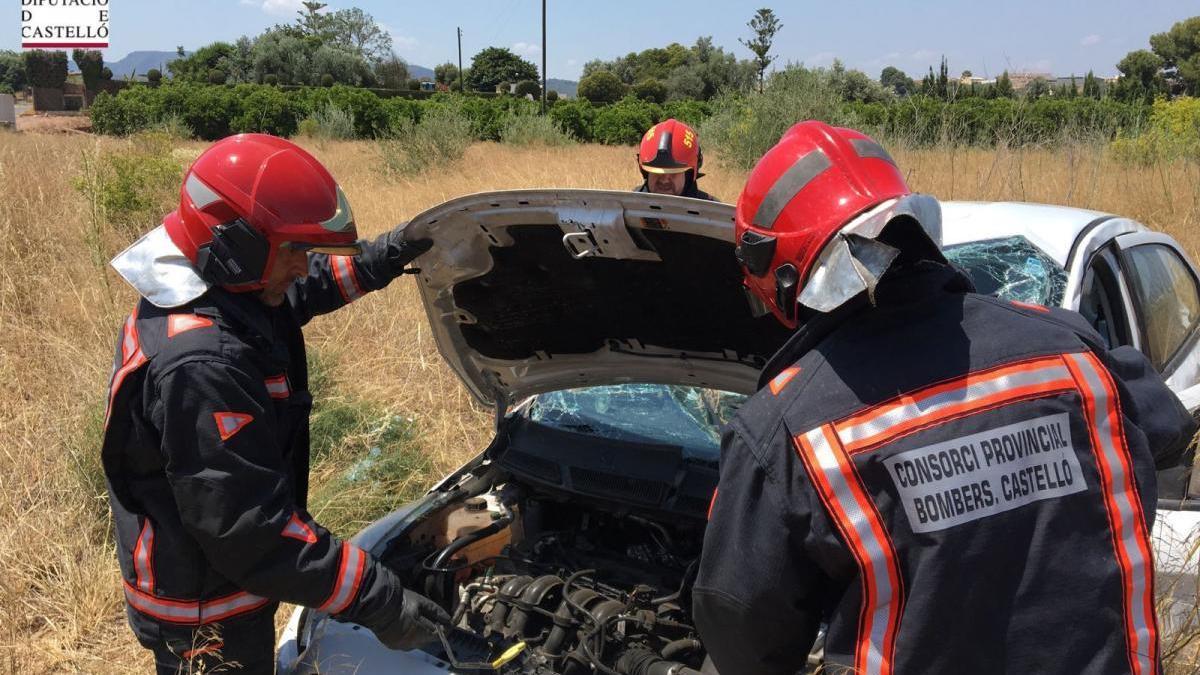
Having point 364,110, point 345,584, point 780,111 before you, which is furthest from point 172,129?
point 345,584

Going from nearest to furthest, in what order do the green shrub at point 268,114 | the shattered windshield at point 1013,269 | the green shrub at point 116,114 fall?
the shattered windshield at point 1013,269 → the green shrub at point 116,114 → the green shrub at point 268,114

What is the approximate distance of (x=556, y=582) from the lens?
2.42 metres

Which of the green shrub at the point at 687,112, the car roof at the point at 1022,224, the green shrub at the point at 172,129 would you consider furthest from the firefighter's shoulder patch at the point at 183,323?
the green shrub at the point at 687,112

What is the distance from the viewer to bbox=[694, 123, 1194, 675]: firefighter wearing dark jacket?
47.3 inches

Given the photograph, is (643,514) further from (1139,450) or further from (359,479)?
(359,479)

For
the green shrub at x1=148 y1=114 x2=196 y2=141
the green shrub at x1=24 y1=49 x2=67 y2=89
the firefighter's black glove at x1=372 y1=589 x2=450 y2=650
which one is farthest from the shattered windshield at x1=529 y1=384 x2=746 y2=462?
the green shrub at x1=24 y1=49 x2=67 y2=89

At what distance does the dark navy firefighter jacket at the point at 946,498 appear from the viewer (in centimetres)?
120

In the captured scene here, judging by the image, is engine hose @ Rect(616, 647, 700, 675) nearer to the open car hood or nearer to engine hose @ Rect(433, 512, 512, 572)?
engine hose @ Rect(433, 512, 512, 572)

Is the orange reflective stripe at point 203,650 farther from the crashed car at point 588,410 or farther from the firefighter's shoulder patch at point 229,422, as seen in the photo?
the firefighter's shoulder patch at point 229,422

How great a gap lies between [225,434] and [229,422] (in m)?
0.03

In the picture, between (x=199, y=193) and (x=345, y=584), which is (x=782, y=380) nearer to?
(x=345, y=584)

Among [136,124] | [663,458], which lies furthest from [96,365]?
[136,124]

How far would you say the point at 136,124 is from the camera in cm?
2495

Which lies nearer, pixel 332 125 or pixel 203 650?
pixel 203 650
